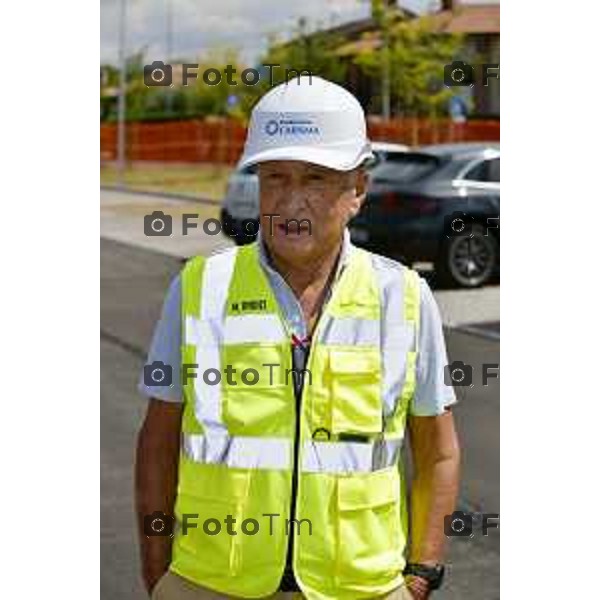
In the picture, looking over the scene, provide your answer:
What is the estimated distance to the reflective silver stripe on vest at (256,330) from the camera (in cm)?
249

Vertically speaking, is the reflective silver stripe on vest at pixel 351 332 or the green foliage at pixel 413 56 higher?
the green foliage at pixel 413 56

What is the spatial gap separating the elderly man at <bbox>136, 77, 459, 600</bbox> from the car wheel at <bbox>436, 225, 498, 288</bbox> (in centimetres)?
1324

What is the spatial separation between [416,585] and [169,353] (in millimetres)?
625

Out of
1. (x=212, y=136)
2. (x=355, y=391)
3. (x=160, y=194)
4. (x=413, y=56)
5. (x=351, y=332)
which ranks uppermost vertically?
(x=413, y=56)

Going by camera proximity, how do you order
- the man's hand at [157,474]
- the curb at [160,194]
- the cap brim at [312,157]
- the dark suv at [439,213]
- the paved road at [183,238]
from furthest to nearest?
the curb at [160,194] < the dark suv at [439,213] < the paved road at [183,238] < the man's hand at [157,474] < the cap brim at [312,157]

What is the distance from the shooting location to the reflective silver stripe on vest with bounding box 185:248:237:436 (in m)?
2.47

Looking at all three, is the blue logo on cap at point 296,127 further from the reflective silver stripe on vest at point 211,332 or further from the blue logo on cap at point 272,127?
the reflective silver stripe on vest at point 211,332

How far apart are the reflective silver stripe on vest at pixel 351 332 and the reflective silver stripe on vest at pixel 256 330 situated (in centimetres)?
8

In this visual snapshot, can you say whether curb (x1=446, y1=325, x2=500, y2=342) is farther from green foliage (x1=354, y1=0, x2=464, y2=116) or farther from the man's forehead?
green foliage (x1=354, y1=0, x2=464, y2=116)

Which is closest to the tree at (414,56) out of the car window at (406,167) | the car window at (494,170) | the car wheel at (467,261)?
the car window at (406,167)

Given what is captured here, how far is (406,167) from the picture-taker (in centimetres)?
1608

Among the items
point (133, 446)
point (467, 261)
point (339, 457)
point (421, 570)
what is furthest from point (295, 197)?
point (467, 261)

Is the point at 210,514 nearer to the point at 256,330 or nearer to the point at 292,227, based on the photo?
the point at 256,330

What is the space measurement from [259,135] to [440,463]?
0.67m
